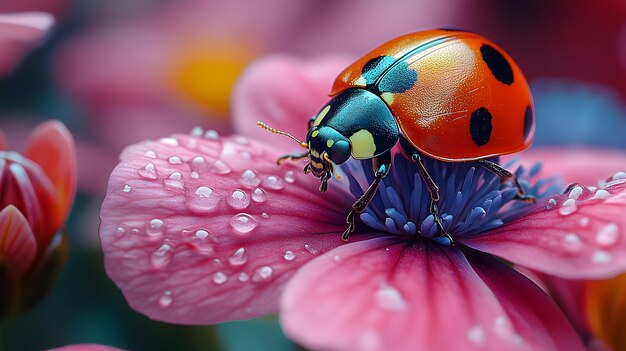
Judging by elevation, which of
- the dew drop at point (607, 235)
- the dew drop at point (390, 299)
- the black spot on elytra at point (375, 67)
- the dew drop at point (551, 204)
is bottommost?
the dew drop at point (390, 299)

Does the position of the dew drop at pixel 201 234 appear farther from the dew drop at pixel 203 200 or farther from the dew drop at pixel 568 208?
the dew drop at pixel 568 208

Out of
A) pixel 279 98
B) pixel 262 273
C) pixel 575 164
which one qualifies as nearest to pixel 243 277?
pixel 262 273

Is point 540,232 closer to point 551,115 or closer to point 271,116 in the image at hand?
point 271,116

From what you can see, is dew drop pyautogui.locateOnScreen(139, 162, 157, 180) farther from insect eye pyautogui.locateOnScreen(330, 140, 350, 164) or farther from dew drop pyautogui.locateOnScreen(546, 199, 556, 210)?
dew drop pyautogui.locateOnScreen(546, 199, 556, 210)

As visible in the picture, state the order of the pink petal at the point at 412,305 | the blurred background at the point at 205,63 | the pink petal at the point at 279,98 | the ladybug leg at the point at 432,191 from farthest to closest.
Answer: the blurred background at the point at 205,63
the pink petal at the point at 279,98
the ladybug leg at the point at 432,191
the pink petal at the point at 412,305

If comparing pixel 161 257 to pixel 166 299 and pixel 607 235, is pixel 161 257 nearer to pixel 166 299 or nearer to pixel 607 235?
pixel 166 299

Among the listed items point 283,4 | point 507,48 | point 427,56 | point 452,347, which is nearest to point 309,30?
point 283,4

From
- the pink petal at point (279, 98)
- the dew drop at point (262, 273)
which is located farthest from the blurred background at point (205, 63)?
the dew drop at point (262, 273)
